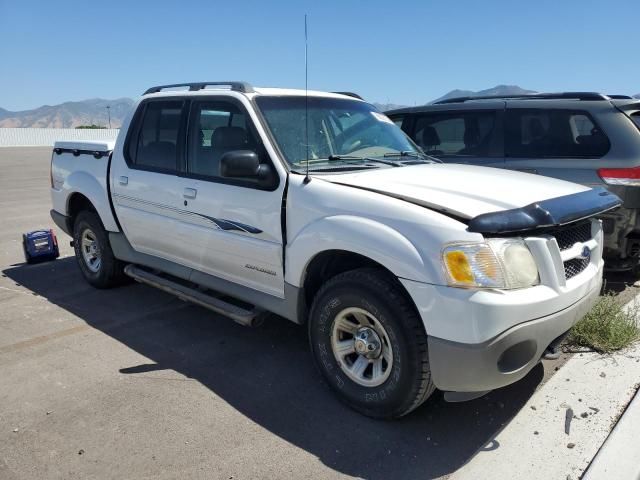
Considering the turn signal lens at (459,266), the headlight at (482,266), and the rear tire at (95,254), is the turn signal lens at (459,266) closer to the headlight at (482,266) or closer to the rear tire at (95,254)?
the headlight at (482,266)

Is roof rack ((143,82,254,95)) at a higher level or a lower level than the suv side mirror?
higher

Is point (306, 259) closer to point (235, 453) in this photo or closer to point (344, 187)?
point (344, 187)

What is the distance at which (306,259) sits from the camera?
3.41 metres

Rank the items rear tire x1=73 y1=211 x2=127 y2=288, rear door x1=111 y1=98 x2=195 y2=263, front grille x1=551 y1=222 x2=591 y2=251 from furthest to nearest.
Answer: rear tire x1=73 y1=211 x2=127 y2=288
rear door x1=111 y1=98 x2=195 y2=263
front grille x1=551 y1=222 x2=591 y2=251

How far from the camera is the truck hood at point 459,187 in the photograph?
2.95m

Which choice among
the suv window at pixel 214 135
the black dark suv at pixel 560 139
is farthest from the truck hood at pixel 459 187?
the black dark suv at pixel 560 139

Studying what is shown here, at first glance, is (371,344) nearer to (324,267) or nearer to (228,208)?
(324,267)

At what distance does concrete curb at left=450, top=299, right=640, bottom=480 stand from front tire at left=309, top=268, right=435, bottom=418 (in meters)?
0.50

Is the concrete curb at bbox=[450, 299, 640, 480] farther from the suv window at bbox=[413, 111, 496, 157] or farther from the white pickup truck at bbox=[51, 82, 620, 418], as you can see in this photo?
the suv window at bbox=[413, 111, 496, 157]

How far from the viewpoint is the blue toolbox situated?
6840 millimetres

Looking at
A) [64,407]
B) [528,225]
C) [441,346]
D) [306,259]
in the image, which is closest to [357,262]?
[306,259]

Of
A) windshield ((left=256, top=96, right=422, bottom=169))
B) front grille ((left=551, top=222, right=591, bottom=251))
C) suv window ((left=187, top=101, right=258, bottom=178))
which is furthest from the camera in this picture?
suv window ((left=187, top=101, right=258, bottom=178))

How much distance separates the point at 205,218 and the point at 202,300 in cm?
66

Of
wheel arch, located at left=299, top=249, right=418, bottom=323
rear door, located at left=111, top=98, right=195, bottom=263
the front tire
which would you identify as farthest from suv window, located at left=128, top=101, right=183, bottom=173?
the front tire
